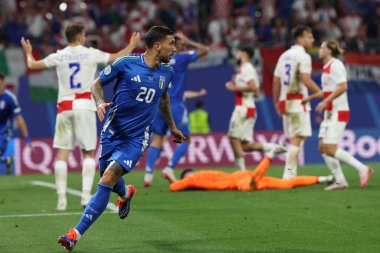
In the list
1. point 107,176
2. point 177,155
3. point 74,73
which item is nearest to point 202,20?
point 177,155

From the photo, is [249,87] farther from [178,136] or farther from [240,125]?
[178,136]

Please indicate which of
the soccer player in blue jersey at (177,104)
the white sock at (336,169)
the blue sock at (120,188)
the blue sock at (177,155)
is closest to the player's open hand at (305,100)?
the white sock at (336,169)

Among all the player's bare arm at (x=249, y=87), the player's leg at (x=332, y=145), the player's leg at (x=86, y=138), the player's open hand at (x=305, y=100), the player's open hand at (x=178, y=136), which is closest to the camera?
the player's open hand at (x=178, y=136)

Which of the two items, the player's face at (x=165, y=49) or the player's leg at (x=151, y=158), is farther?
the player's leg at (x=151, y=158)

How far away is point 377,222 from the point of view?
32.1 ft

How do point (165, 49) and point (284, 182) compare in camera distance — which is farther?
point (284, 182)

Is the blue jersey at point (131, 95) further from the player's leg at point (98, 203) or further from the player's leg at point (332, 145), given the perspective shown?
the player's leg at point (332, 145)

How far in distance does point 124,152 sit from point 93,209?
680 mm

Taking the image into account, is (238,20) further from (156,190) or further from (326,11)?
(156,190)

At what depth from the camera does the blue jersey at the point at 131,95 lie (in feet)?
27.8

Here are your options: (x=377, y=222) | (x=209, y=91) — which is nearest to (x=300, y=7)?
(x=209, y=91)

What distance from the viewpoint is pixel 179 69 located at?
49.1 ft

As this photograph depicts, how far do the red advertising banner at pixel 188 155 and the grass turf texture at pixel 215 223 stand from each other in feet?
18.6

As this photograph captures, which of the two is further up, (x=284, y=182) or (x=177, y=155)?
(x=177, y=155)
